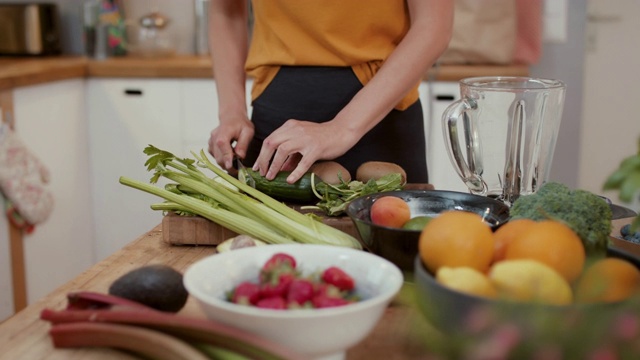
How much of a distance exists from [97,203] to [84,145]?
239 mm

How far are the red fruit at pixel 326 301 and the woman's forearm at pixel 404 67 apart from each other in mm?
678

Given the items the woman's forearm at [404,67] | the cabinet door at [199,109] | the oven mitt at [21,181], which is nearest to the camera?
the woman's forearm at [404,67]

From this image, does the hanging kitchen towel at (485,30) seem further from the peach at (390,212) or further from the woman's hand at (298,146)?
the peach at (390,212)

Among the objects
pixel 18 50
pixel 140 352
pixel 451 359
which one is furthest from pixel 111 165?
pixel 451 359

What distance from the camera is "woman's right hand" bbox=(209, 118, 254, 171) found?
1512mm

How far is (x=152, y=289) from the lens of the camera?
2.88ft

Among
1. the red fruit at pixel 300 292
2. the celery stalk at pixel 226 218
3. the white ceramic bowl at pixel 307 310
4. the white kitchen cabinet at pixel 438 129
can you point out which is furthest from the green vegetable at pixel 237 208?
the white kitchen cabinet at pixel 438 129

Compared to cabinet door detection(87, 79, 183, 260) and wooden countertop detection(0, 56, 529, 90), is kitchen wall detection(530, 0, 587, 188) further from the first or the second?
cabinet door detection(87, 79, 183, 260)

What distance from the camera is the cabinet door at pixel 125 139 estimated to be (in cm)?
313

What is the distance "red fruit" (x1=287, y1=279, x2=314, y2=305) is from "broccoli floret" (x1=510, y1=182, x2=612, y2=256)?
283mm

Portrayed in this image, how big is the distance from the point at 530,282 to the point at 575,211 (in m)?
0.37

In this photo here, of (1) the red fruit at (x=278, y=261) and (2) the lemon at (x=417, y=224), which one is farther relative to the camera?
(2) the lemon at (x=417, y=224)

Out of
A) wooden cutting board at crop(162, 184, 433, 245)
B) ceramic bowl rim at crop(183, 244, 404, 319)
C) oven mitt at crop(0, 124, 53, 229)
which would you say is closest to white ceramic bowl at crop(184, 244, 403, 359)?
ceramic bowl rim at crop(183, 244, 404, 319)

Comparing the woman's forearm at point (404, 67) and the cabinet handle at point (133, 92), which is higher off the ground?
the woman's forearm at point (404, 67)
